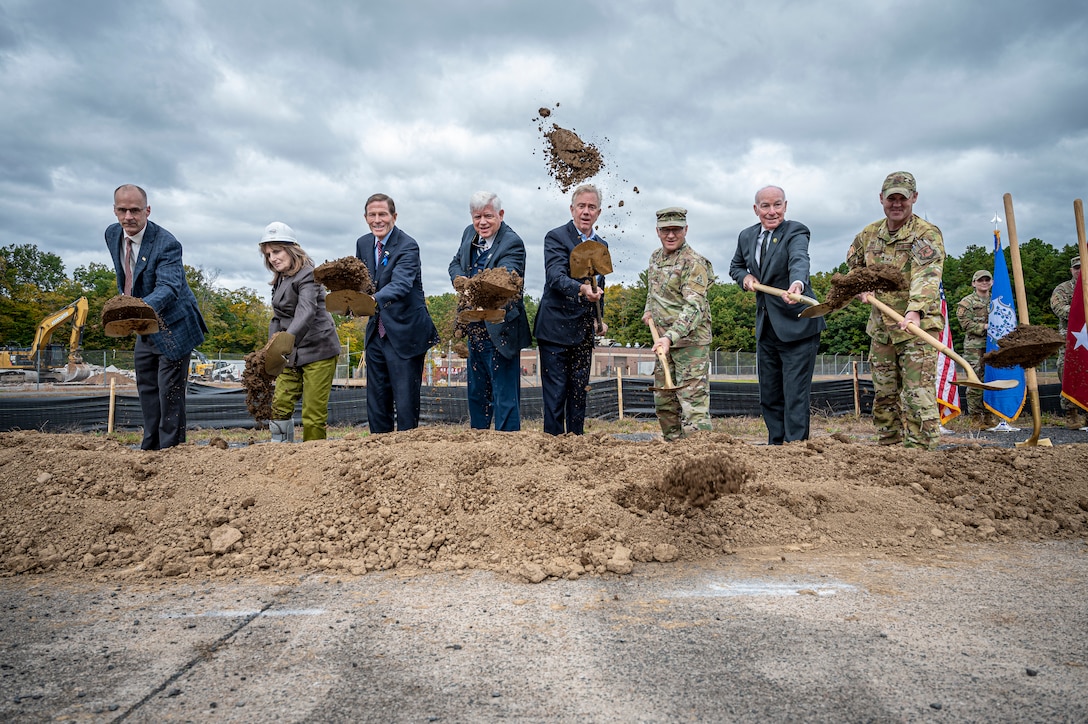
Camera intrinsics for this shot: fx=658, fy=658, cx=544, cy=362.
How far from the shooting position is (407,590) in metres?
2.31

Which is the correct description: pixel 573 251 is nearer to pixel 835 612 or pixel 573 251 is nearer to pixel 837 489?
pixel 837 489

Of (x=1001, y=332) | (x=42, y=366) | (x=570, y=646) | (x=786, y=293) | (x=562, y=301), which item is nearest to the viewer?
(x=570, y=646)

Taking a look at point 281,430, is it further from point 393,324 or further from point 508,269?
point 508,269

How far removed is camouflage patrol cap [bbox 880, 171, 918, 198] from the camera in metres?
4.46

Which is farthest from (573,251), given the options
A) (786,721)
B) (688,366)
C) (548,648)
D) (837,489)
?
(786,721)

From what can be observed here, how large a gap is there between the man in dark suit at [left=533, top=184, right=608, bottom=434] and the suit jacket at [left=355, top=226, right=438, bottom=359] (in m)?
0.89

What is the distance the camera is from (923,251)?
4.46 meters

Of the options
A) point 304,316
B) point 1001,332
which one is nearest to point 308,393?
point 304,316

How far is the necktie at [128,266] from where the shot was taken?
484cm

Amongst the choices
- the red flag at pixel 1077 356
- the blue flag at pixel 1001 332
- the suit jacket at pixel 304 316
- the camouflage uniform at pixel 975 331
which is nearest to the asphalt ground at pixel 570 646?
the suit jacket at pixel 304 316

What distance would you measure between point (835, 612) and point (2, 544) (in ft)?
10.8

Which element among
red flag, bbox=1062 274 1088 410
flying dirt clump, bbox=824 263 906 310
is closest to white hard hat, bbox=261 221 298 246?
flying dirt clump, bbox=824 263 906 310

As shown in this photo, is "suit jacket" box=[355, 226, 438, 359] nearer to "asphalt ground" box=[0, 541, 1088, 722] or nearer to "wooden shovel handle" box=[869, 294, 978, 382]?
"asphalt ground" box=[0, 541, 1088, 722]

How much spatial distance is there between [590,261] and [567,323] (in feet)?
1.62
